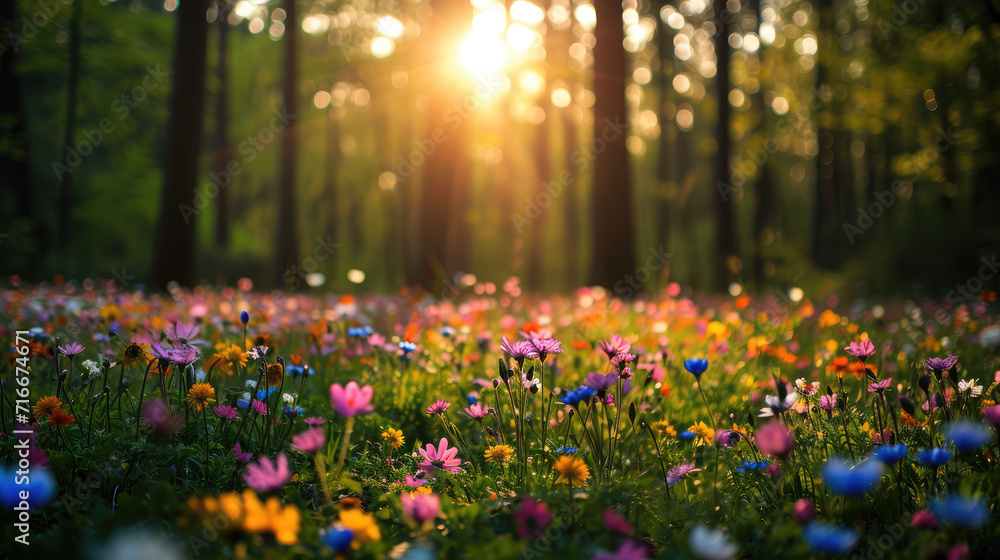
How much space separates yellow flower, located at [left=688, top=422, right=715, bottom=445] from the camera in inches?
83.8

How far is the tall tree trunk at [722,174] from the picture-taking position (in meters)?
11.6

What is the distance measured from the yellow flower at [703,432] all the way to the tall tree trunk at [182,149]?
7515 millimetres

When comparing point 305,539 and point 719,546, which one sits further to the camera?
point 305,539

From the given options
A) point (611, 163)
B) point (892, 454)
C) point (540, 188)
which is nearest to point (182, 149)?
point (611, 163)

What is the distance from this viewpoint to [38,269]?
933 cm

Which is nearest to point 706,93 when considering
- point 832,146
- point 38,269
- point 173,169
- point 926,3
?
point 832,146

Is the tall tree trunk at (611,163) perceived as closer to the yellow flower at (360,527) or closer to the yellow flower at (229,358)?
the yellow flower at (229,358)

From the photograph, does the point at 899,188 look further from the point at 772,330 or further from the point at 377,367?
the point at 377,367

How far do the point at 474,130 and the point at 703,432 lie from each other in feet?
30.7

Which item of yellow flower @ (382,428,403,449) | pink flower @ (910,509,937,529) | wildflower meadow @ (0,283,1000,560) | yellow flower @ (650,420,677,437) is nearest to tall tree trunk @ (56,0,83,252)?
wildflower meadow @ (0,283,1000,560)

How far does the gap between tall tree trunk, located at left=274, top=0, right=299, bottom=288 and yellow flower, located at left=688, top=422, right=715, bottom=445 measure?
36.6 ft

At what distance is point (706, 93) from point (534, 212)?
832 cm

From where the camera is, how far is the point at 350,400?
4.56 feet

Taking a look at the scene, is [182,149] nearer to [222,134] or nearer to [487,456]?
[487,456]
